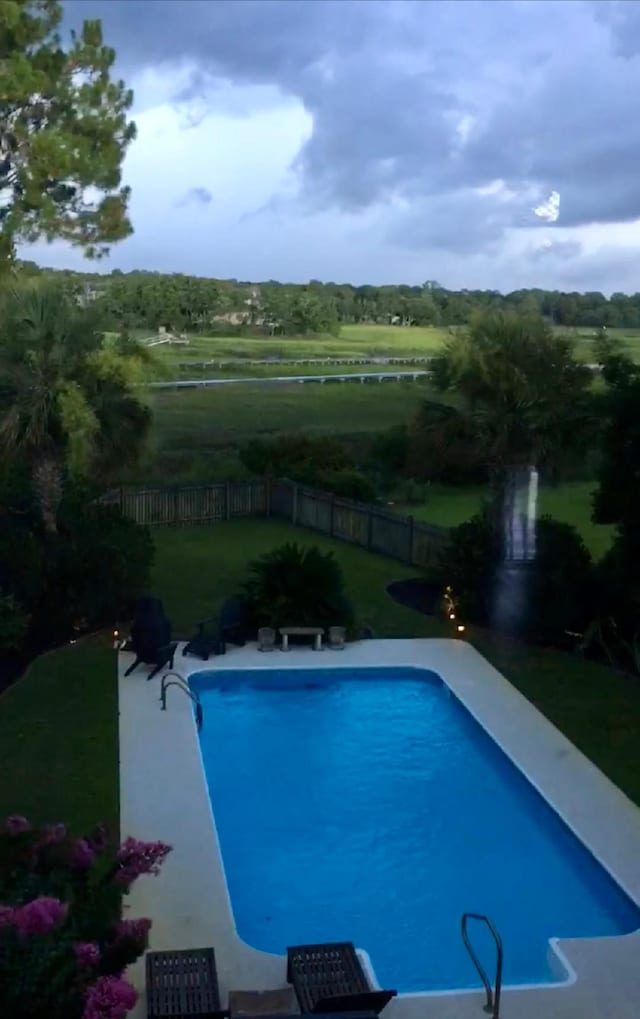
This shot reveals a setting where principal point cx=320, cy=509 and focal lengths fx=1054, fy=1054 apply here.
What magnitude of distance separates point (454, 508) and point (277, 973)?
20494mm

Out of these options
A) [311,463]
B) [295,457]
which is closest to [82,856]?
[311,463]

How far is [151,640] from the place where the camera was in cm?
1309

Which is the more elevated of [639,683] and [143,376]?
[143,376]

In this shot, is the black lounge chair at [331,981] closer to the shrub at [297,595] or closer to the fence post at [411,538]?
the shrub at [297,595]

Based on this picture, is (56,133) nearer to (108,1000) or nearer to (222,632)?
(222,632)

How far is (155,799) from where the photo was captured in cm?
952

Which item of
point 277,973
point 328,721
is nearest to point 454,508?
point 328,721

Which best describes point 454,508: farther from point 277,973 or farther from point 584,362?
point 277,973

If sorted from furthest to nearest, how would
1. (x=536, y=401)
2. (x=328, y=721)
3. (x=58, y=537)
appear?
(x=536, y=401), (x=58, y=537), (x=328, y=721)

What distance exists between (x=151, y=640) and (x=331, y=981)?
7.33m

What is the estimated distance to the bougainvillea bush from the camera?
4496 millimetres

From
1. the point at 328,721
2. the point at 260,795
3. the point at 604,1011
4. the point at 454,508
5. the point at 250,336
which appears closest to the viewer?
the point at 604,1011

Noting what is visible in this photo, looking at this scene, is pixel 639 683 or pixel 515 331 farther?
pixel 515 331

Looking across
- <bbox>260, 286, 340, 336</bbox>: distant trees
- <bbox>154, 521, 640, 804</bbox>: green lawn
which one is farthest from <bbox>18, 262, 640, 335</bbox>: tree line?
<bbox>154, 521, 640, 804</bbox>: green lawn
